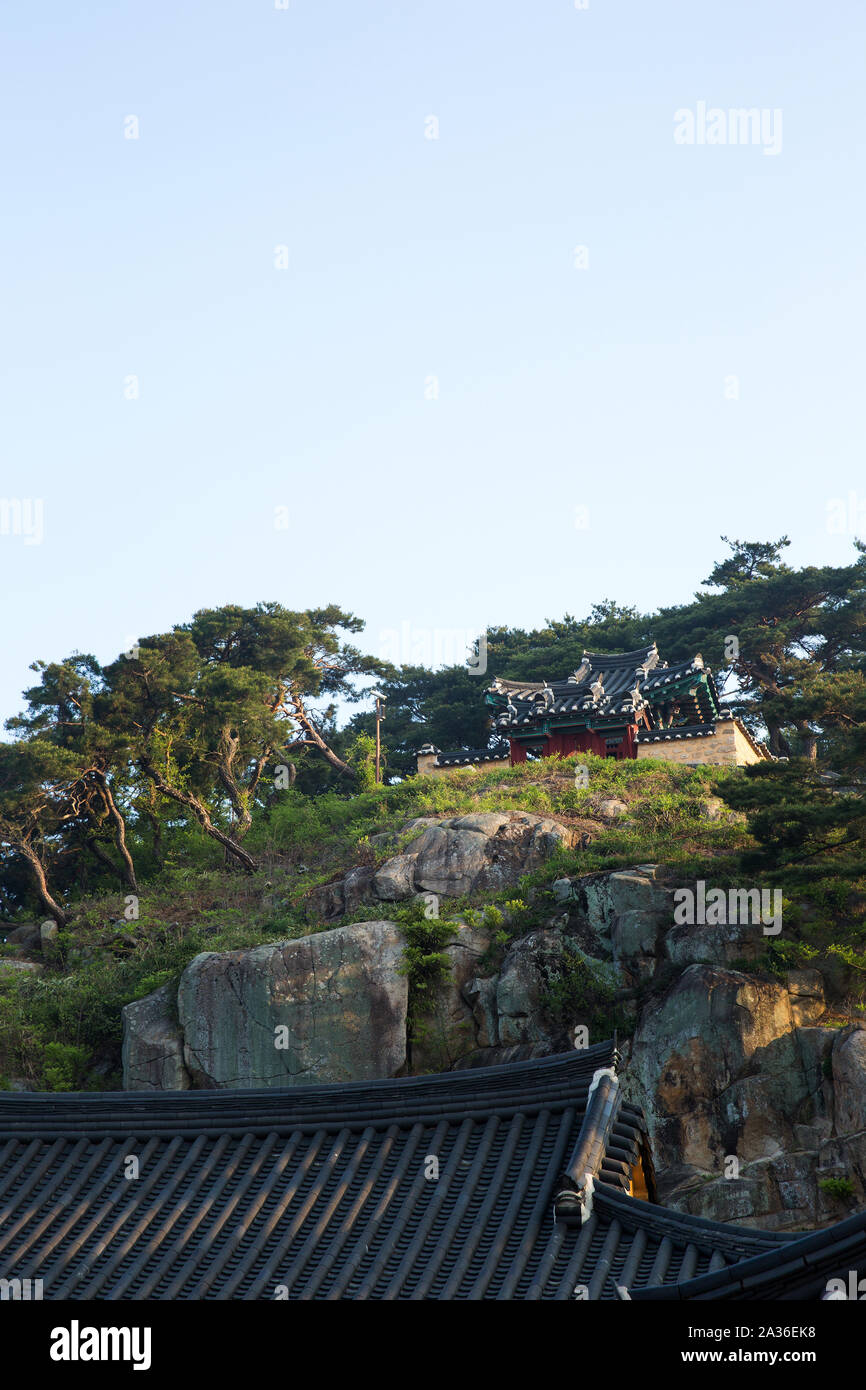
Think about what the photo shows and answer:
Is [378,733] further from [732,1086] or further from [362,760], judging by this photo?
[732,1086]

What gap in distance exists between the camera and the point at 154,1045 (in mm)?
27984

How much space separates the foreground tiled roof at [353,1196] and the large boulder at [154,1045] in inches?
550

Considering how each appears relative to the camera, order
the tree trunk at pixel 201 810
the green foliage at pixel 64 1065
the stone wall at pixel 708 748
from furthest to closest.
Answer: the stone wall at pixel 708 748
the tree trunk at pixel 201 810
the green foliage at pixel 64 1065

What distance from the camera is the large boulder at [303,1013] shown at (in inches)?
1053

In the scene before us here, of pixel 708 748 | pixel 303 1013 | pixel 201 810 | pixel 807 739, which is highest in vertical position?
pixel 807 739

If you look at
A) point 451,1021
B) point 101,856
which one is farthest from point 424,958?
point 101,856

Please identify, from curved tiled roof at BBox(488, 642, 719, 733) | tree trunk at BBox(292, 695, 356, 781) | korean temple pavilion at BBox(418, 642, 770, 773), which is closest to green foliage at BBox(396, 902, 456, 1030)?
korean temple pavilion at BBox(418, 642, 770, 773)

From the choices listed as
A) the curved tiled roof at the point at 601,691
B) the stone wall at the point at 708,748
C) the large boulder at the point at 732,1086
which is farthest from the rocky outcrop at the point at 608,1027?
the curved tiled roof at the point at 601,691

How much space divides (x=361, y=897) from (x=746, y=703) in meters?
24.3

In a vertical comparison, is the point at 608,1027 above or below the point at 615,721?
below

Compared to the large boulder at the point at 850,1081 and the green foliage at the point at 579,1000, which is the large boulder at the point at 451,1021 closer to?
the green foliage at the point at 579,1000

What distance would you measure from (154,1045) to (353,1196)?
17164 millimetres

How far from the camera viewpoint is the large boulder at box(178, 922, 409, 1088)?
26750 mm
